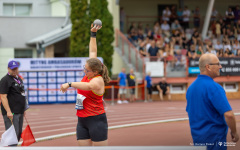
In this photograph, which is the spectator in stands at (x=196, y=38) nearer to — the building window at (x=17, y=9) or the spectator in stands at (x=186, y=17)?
the spectator in stands at (x=186, y=17)

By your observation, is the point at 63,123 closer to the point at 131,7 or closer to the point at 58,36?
the point at 58,36

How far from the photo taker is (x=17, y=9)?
30562mm

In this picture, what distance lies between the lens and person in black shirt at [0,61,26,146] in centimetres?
806

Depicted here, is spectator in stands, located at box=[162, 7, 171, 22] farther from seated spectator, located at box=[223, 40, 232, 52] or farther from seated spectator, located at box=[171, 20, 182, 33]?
seated spectator, located at box=[223, 40, 232, 52]

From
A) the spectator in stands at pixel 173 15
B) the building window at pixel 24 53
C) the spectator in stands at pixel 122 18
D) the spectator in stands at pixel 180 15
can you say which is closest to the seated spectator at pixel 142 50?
the spectator in stands at pixel 122 18

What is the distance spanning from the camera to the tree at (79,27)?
1005 inches

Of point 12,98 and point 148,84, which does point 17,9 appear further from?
point 12,98

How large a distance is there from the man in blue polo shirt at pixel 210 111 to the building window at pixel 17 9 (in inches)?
1066

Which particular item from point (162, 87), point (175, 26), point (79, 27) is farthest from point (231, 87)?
point (79, 27)

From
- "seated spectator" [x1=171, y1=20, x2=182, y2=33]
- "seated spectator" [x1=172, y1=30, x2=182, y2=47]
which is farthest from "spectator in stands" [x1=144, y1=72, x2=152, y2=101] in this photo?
"seated spectator" [x1=171, y1=20, x2=182, y2=33]

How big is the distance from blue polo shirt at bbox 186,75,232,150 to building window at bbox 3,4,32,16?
27128 mm

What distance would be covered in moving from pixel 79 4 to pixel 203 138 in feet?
71.1

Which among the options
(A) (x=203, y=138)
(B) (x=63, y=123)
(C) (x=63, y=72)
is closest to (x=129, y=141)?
(B) (x=63, y=123)

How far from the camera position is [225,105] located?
467 cm
